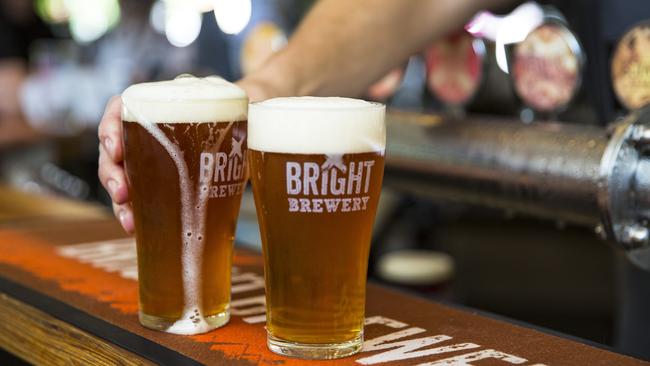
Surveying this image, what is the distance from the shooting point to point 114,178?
1.16 m

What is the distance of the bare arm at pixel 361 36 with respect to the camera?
158 cm

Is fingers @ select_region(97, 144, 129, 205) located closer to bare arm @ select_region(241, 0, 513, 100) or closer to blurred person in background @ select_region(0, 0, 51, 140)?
bare arm @ select_region(241, 0, 513, 100)

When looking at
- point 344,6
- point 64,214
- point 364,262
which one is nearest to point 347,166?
point 364,262

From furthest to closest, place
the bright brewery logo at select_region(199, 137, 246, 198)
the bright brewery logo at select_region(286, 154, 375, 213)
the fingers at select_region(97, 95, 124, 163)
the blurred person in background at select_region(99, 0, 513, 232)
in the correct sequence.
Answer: the blurred person in background at select_region(99, 0, 513, 232)
the fingers at select_region(97, 95, 124, 163)
the bright brewery logo at select_region(199, 137, 246, 198)
the bright brewery logo at select_region(286, 154, 375, 213)

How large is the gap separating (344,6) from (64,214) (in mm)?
905

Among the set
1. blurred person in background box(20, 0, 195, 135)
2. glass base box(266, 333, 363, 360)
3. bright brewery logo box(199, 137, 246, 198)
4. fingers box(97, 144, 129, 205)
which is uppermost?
bright brewery logo box(199, 137, 246, 198)

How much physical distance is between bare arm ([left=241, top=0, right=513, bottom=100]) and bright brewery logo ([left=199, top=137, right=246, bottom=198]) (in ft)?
1.51

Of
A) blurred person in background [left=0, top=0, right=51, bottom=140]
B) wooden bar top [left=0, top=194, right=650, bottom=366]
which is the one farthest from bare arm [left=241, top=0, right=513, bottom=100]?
blurred person in background [left=0, top=0, right=51, bottom=140]

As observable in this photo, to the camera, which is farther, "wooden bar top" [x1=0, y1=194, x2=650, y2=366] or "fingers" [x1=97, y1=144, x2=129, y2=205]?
"fingers" [x1=97, y1=144, x2=129, y2=205]

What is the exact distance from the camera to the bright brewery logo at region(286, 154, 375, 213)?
0.94 metres

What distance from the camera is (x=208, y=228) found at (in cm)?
108

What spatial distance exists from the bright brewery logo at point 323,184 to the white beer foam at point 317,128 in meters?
0.01

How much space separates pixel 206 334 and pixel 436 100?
1.65m

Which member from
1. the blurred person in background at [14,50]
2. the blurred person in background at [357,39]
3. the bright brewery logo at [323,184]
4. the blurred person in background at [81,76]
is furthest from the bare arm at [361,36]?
the blurred person in background at [81,76]
